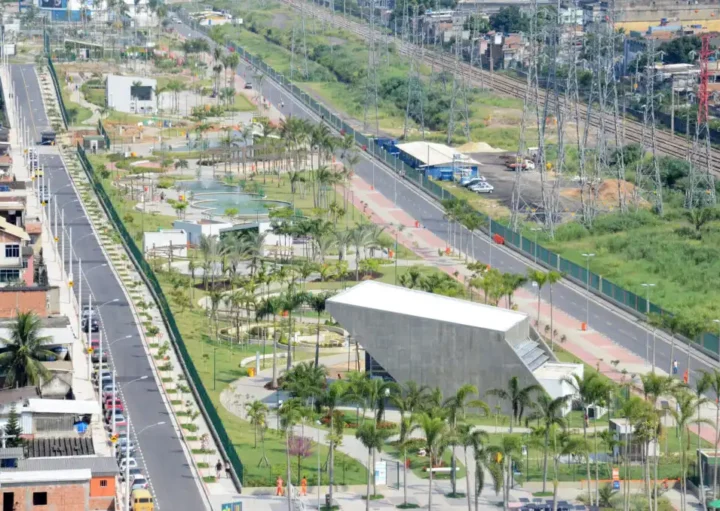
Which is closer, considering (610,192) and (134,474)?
(134,474)

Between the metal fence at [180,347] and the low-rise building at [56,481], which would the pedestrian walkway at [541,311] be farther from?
the low-rise building at [56,481]

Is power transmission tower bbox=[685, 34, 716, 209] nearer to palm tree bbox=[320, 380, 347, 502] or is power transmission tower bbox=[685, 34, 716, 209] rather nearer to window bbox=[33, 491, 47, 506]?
palm tree bbox=[320, 380, 347, 502]

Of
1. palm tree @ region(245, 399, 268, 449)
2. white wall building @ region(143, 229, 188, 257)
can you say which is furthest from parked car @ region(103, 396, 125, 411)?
white wall building @ region(143, 229, 188, 257)

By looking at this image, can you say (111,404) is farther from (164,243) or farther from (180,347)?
(164,243)

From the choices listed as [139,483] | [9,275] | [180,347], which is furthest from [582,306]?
[139,483]

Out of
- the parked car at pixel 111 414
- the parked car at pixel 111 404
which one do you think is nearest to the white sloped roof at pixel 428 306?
the parked car at pixel 111 404

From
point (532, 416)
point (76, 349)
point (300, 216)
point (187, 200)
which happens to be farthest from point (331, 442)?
point (187, 200)

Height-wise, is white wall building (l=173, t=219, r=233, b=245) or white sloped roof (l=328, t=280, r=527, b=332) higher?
white sloped roof (l=328, t=280, r=527, b=332)
